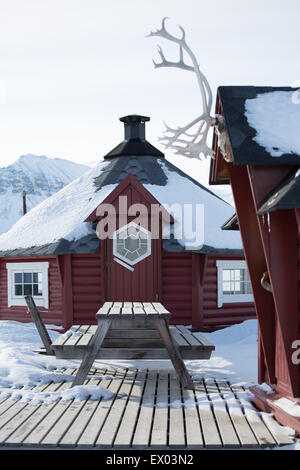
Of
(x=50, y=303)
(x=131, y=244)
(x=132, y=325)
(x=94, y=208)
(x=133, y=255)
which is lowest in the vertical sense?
(x=50, y=303)

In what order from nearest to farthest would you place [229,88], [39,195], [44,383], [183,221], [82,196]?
[229,88] < [44,383] < [183,221] < [82,196] < [39,195]

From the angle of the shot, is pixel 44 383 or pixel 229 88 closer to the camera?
pixel 229 88

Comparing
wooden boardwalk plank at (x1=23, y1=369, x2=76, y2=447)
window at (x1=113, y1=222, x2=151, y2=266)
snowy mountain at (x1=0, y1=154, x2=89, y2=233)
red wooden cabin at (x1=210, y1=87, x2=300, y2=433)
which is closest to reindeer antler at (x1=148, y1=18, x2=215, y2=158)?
red wooden cabin at (x1=210, y1=87, x2=300, y2=433)

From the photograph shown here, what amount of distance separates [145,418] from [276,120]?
127 inches

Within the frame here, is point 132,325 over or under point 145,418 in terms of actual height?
over

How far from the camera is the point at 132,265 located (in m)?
11.8

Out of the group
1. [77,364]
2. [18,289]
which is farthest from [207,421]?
[18,289]

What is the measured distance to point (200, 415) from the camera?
546cm

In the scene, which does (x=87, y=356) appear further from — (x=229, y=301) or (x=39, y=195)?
(x=39, y=195)

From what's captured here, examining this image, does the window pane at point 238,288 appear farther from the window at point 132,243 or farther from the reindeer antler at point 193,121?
the reindeer antler at point 193,121

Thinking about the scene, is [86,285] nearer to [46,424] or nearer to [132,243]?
[132,243]

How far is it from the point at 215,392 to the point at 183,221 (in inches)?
265
